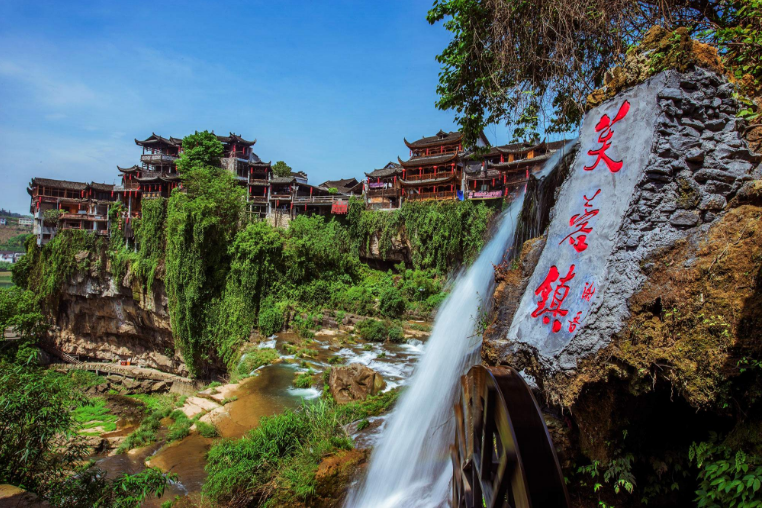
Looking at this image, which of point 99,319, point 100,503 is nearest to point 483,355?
point 100,503

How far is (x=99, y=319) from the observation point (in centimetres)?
2275

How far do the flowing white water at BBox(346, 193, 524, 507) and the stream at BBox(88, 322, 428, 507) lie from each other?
2.03 ft

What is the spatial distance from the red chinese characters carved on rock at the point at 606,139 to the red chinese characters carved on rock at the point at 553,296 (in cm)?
99

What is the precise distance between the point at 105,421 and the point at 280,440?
12.1m

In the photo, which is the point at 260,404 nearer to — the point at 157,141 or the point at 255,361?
the point at 255,361

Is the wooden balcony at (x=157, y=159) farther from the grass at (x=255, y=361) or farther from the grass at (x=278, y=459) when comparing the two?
the grass at (x=278, y=459)

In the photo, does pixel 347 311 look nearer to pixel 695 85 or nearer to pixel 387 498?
pixel 387 498

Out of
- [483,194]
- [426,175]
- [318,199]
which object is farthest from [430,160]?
[318,199]

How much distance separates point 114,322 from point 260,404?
1938cm

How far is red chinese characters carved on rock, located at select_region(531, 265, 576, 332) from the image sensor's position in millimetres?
3291

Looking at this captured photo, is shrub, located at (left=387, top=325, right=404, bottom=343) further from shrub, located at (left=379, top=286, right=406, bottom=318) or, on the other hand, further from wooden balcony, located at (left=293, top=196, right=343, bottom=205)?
wooden balcony, located at (left=293, top=196, right=343, bottom=205)

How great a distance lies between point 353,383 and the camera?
7.82 m

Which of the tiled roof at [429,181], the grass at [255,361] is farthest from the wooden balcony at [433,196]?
the grass at [255,361]

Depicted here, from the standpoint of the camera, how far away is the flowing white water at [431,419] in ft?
14.6
